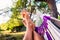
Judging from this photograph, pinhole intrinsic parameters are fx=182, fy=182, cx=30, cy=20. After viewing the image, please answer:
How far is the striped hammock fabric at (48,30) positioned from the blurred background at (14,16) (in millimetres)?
1259

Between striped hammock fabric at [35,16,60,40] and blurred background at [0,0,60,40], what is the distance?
126cm

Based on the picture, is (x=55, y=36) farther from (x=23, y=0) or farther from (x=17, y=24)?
(x=17, y=24)

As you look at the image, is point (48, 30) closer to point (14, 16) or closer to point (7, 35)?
point (14, 16)

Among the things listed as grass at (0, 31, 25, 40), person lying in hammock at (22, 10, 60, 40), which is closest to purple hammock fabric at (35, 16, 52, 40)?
person lying in hammock at (22, 10, 60, 40)

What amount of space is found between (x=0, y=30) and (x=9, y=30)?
0.15 m

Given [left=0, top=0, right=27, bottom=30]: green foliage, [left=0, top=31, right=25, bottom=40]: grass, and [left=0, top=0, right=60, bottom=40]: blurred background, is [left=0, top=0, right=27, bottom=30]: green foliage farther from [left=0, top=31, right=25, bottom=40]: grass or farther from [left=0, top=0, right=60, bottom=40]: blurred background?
[left=0, top=31, right=25, bottom=40]: grass

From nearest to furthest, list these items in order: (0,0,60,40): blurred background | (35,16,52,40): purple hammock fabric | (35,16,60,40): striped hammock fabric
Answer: (35,16,60,40): striped hammock fabric
(35,16,52,40): purple hammock fabric
(0,0,60,40): blurred background

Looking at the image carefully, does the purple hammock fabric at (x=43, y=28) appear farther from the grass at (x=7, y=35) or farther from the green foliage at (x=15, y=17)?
the grass at (x=7, y=35)

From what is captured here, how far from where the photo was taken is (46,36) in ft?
3.37

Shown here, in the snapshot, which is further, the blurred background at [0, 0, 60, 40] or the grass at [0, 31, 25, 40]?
the grass at [0, 31, 25, 40]

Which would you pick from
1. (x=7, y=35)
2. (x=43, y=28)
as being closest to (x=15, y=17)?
(x=7, y=35)

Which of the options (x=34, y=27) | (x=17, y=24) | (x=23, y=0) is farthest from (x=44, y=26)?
(x=17, y=24)

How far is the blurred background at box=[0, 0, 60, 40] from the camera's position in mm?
2400

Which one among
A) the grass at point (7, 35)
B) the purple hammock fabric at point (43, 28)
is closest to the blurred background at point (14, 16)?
the grass at point (7, 35)
